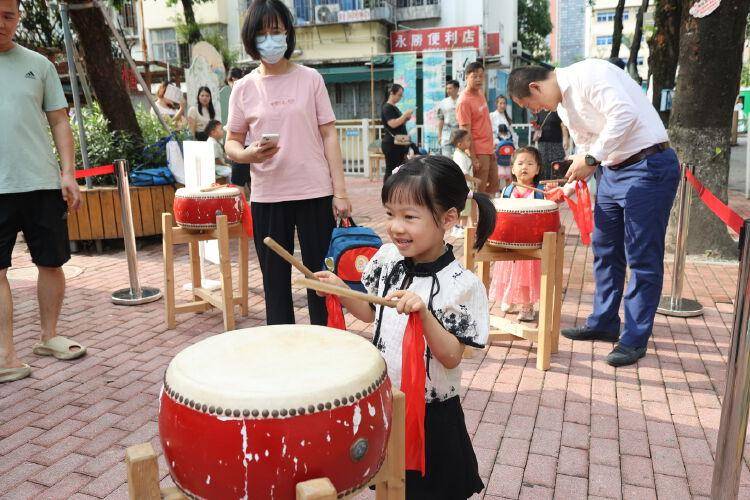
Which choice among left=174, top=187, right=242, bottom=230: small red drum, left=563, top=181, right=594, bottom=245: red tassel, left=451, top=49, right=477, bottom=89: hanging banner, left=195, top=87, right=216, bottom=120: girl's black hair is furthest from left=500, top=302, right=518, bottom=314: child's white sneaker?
left=451, top=49, right=477, bottom=89: hanging banner

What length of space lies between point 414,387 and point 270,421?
523mm

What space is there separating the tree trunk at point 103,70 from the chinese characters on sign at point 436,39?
14827mm

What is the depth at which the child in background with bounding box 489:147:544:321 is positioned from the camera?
4453 mm

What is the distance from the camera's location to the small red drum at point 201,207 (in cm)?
447

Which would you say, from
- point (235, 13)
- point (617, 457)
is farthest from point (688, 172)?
point (235, 13)

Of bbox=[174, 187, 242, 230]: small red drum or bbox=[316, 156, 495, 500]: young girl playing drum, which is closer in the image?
bbox=[316, 156, 495, 500]: young girl playing drum

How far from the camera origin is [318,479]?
1305mm

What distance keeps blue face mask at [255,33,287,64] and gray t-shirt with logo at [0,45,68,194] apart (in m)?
1.44

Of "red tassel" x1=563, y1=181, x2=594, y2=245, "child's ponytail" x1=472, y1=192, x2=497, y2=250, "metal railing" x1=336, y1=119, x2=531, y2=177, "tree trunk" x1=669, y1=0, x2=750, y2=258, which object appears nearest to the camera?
"child's ponytail" x1=472, y1=192, x2=497, y2=250

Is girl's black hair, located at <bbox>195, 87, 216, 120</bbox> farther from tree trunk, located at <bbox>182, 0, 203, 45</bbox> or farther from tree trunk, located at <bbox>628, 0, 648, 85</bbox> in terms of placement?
tree trunk, located at <bbox>182, 0, 203, 45</bbox>

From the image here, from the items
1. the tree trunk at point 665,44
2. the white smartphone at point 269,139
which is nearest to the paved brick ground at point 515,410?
the white smartphone at point 269,139

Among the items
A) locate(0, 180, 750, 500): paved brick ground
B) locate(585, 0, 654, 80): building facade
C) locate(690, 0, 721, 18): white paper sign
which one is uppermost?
locate(585, 0, 654, 80): building facade

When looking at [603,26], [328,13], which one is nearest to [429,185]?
[328,13]

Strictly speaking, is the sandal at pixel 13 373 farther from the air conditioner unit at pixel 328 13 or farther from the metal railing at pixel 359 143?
the air conditioner unit at pixel 328 13
